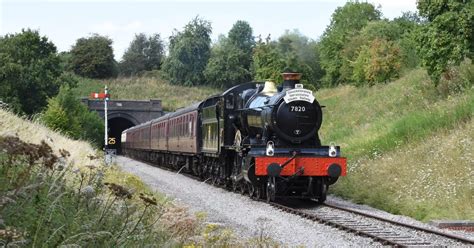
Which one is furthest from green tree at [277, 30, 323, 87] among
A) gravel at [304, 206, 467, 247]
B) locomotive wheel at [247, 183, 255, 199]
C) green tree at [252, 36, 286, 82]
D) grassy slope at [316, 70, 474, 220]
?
gravel at [304, 206, 467, 247]

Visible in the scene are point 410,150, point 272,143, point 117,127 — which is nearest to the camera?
point 272,143

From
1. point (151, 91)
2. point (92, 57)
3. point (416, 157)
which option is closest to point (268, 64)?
point (416, 157)

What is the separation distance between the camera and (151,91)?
89875mm

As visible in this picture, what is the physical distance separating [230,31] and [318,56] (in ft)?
Result: 121

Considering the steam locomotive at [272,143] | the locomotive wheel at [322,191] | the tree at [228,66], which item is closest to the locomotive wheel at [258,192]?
the steam locomotive at [272,143]

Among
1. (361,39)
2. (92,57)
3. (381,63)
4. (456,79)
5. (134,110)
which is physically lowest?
(456,79)

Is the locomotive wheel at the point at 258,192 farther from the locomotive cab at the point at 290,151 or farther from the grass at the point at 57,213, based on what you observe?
the grass at the point at 57,213

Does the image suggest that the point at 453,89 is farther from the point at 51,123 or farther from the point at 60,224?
the point at 60,224

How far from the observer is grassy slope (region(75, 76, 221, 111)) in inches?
3332

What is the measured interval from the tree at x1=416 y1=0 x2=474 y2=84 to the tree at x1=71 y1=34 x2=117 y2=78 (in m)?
71.5

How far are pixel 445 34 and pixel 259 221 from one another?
565 inches

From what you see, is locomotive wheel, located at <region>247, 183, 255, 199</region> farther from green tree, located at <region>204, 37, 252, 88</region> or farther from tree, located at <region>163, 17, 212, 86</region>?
tree, located at <region>163, 17, 212, 86</region>

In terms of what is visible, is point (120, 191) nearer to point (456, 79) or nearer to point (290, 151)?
point (290, 151)

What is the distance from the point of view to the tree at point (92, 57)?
9200 cm
